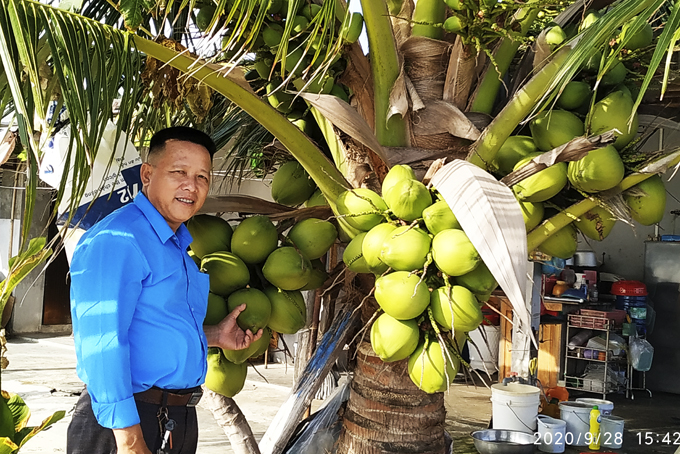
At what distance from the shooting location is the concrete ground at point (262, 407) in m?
5.16

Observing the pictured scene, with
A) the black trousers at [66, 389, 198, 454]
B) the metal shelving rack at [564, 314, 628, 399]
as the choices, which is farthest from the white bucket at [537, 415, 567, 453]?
the black trousers at [66, 389, 198, 454]

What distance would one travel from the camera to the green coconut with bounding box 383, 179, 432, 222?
4.80 feet

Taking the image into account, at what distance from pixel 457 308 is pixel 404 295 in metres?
0.12

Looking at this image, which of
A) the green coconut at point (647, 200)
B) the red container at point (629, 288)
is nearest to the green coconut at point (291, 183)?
the green coconut at point (647, 200)

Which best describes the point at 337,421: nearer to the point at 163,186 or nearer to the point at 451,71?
the point at 163,186

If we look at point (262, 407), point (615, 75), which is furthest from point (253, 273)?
point (262, 407)

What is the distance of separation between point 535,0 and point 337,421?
4.37ft

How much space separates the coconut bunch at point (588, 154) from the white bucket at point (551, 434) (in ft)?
10.6

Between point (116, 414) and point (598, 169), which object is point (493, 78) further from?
point (116, 414)

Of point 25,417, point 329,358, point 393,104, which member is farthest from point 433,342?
point 25,417

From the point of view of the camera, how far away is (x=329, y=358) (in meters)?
1.89

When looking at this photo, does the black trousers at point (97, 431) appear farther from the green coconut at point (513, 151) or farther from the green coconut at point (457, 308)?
the green coconut at point (513, 151)

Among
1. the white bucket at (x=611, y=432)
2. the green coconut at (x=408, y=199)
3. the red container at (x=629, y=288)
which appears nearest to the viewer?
the green coconut at (x=408, y=199)

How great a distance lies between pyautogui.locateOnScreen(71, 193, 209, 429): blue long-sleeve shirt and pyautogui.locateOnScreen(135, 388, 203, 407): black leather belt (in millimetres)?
15
